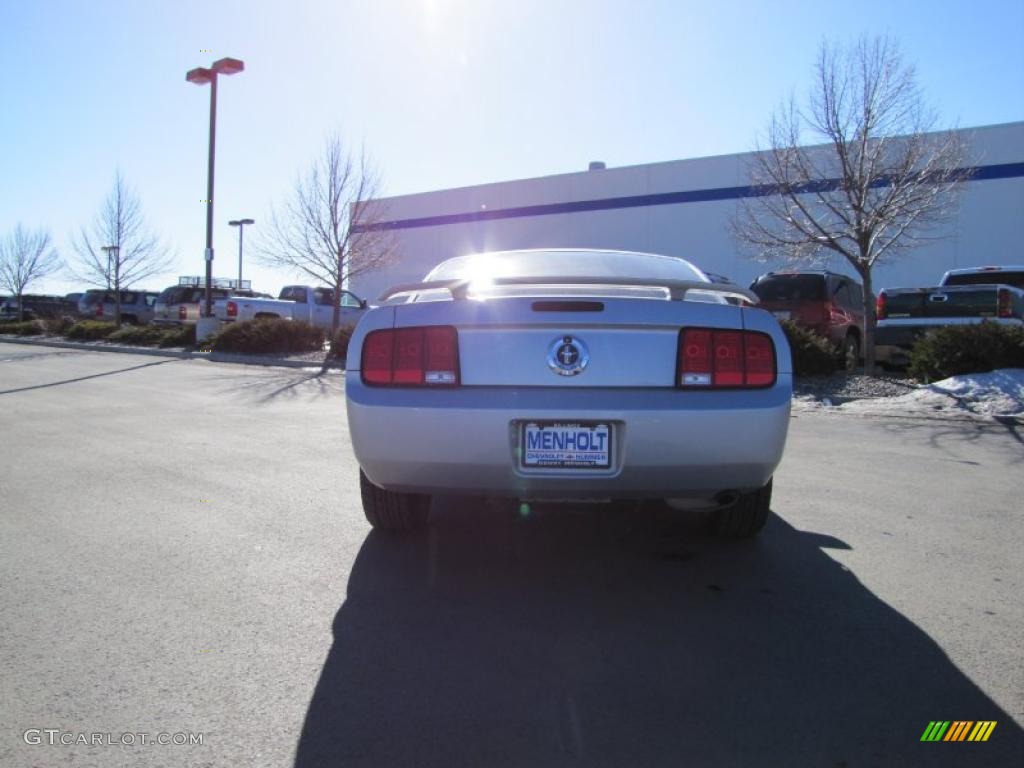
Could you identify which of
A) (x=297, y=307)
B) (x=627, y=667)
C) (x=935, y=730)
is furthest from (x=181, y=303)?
(x=935, y=730)

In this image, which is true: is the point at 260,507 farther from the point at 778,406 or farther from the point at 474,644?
the point at 778,406

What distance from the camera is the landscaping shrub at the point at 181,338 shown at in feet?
72.0

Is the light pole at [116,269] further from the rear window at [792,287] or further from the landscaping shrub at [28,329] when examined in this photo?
the rear window at [792,287]

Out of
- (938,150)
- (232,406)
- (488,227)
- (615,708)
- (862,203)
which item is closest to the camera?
(615,708)

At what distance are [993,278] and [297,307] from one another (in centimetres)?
1736

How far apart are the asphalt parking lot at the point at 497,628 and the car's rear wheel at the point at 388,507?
0.37ft

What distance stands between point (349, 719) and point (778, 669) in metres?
1.42

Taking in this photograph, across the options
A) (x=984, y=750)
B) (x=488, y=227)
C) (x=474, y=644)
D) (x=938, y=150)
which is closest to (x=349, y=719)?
(x=474, y=644)

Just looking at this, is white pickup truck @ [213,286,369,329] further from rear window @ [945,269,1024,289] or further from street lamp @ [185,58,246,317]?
rear window @ [945,269,1024,289]

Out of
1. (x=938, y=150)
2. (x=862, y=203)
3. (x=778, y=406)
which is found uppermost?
(x=938, y=150)

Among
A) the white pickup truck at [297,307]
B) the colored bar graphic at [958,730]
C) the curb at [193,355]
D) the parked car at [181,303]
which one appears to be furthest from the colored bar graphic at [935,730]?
the parked car at [181,303]

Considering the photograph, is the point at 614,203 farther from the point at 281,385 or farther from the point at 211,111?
the point at 281,385

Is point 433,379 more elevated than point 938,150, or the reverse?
point 938,150

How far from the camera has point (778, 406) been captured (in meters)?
3.21
